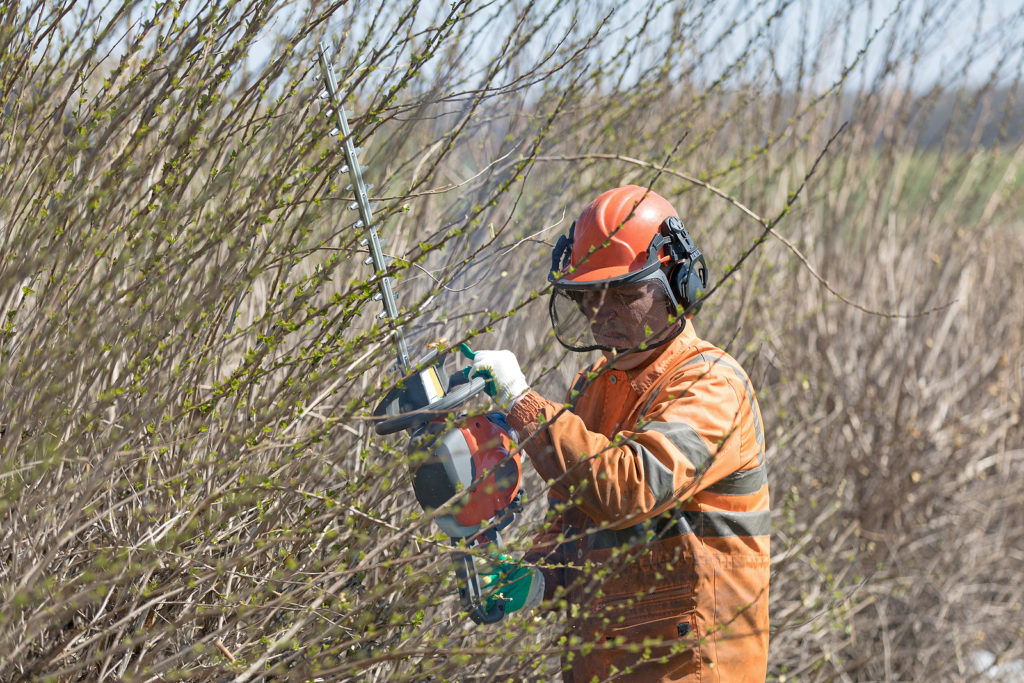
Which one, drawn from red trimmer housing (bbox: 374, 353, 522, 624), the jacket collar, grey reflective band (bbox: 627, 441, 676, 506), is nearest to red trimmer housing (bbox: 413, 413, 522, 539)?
red trimmer housing (bbox: 374, 353, 522, 624)

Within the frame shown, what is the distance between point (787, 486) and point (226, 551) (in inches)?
121

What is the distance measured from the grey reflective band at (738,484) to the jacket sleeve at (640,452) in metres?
0.10

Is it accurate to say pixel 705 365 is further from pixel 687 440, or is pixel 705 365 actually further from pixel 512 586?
pixel 512 586

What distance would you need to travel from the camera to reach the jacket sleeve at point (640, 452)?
1865 mm

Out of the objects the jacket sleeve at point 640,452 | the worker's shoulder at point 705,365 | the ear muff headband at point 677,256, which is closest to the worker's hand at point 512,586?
the jacket sleeve at point 640,452

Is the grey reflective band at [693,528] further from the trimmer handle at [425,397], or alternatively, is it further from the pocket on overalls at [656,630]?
the trimmer handle at [425,397]

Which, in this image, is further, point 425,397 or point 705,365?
point 705,365

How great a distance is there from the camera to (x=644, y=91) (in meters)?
3.40

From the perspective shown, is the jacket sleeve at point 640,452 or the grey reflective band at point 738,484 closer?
the jacket sleeve at point 640,452

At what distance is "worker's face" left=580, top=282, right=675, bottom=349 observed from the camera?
213 cm

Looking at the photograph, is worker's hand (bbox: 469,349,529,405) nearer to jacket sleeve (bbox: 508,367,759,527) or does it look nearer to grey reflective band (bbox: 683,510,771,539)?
jacket sleeve (bbox: 508,367,759,527)

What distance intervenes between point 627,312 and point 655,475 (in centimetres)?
44

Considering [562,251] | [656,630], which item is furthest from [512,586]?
[562,251]

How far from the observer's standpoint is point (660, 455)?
6.27 ft
